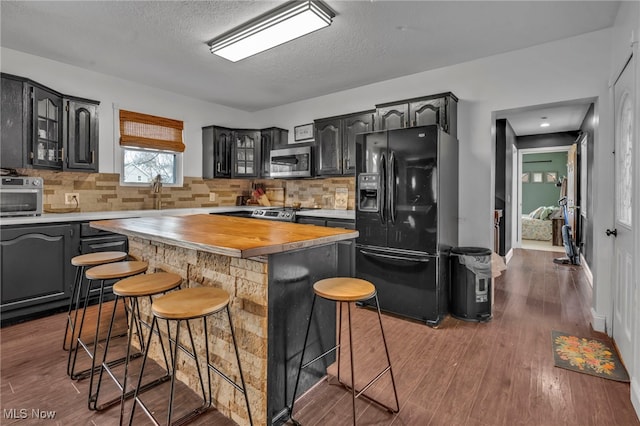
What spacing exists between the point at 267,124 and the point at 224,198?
5.02 ft

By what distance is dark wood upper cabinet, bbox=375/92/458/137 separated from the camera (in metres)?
3.42

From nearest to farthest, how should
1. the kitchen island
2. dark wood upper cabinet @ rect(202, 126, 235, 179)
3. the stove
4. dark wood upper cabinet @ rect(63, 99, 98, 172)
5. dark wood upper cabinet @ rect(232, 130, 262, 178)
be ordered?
the kitchen island < dark wood upper cabinet @ rect(63, 99, 98, 172) < the stove < dark wood upper cabinet @ rect(202, 126, 235, 179) < dark wood upper cabinet @ rect(232, 130, 262, 178)

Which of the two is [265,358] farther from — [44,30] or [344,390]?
[44,30]

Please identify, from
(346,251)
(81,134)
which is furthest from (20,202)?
(346,251)

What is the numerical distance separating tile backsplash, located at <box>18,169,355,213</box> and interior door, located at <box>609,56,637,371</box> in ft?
9.13

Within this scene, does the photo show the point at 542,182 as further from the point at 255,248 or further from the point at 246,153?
the point at 255,248

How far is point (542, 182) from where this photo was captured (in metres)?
9.77

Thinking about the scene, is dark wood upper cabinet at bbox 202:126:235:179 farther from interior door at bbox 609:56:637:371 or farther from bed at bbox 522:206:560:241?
bed at bbox 522:206:560:241

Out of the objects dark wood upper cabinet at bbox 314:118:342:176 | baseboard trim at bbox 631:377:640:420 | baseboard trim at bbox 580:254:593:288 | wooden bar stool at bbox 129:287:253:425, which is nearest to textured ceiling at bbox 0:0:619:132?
dark wood upper cabinet at bbox 314:118:342:176

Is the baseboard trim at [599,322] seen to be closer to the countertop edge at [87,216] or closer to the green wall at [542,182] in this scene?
the countertop edge at [87,216]

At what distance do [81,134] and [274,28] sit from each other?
106 inches

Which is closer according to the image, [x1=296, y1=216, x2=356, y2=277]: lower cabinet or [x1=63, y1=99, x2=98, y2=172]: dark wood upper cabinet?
[x1=63, y1=99, x2=98, y2=172]: dark wood upper cabinet

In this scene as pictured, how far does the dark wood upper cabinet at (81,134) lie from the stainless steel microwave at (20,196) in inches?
17.8

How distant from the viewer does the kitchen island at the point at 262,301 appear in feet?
5.35
